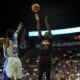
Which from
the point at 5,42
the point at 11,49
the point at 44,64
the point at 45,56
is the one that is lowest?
the point at 44,64

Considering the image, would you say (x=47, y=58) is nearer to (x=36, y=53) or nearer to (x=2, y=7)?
(x=36, y=53)

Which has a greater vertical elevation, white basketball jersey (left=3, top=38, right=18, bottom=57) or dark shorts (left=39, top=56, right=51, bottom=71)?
white basketball jersey (left=3, top=38, right=18, bottom=57)

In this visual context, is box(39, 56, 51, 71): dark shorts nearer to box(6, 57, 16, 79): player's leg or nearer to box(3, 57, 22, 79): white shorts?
box(3, 57, 22, 79): white shorts

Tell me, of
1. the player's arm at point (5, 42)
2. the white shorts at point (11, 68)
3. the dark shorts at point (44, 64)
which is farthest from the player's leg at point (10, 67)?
the dark shorts at point (44, 64)

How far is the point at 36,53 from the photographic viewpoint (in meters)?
19.2

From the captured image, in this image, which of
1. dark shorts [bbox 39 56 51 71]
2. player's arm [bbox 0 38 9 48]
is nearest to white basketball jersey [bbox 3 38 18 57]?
player's arm [bbox 0 38 9 48]

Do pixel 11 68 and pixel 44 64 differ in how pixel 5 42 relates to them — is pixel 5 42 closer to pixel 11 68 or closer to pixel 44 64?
pixel 11 68

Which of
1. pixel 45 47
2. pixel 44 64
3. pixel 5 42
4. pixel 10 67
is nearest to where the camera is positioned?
pixel 5 42

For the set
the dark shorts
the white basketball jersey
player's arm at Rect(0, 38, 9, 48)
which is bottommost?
the dark shorts

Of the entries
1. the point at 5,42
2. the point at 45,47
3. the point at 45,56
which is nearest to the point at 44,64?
the point at 45,56

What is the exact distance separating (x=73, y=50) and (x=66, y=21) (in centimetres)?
328

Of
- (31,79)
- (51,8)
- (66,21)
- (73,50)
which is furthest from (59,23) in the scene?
(31,79)

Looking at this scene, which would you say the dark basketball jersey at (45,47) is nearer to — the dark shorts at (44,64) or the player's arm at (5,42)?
the dark shorts at (44,64)

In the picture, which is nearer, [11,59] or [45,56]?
[11,59]
